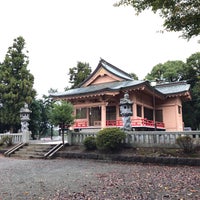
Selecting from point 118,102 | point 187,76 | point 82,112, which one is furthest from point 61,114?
point 187,76

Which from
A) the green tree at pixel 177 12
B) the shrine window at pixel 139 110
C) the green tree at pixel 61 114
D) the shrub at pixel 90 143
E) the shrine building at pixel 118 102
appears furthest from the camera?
the shrine window at pixel 139 110

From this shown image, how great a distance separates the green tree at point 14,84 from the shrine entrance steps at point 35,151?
999 centimetres

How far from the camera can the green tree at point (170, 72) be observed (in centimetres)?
3257

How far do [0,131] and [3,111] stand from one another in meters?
5.44

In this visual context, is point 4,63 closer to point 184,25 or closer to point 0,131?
point 0,131

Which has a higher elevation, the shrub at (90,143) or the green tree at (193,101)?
the green tree at (193,101)

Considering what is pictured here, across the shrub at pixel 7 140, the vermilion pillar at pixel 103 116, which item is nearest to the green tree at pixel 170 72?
the vermilion pillar at pixel 103 116

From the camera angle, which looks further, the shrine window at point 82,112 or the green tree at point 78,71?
the green tree at point 78,71

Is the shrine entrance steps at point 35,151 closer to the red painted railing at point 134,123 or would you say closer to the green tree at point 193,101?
the red painted railing at point 134,123

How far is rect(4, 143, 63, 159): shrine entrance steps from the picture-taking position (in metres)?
12.3

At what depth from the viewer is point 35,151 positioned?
13297mm

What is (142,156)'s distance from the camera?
31.8 feet

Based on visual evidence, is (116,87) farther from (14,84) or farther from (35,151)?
(14,84)

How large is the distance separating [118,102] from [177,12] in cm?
1468
